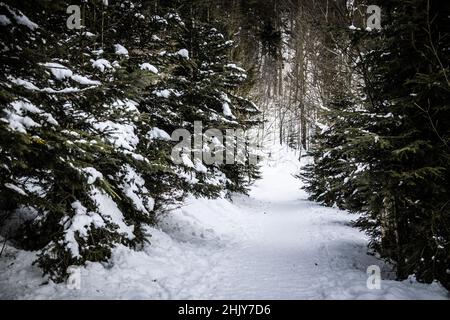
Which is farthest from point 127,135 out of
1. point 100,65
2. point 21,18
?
point 21,18

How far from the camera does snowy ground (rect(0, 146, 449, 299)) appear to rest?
520cm

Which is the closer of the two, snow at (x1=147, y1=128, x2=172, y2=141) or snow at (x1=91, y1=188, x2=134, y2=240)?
snow at (x1=91, y1=188, x2=134, y2=240)

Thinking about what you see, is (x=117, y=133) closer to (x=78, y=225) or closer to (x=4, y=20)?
(x=78, y=225)

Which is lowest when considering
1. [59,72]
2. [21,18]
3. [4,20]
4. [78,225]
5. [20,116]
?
[78,225]

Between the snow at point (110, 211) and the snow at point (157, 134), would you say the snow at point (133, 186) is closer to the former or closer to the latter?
the snow at point (110, 211)

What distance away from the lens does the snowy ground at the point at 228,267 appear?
5199 millimetres

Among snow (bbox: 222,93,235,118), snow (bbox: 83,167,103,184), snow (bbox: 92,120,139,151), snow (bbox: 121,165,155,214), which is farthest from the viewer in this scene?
snow (bbox: 222,93,235,118)

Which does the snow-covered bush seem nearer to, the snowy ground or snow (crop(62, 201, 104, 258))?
snow (crop(62, 201, 104, 258))

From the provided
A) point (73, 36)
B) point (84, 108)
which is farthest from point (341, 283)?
point (73, 36)

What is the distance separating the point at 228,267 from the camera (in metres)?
7.05

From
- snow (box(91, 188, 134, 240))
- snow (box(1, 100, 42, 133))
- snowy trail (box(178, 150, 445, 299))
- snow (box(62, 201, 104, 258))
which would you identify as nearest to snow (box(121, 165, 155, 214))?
snow (box(91, 188, 134, 240))
